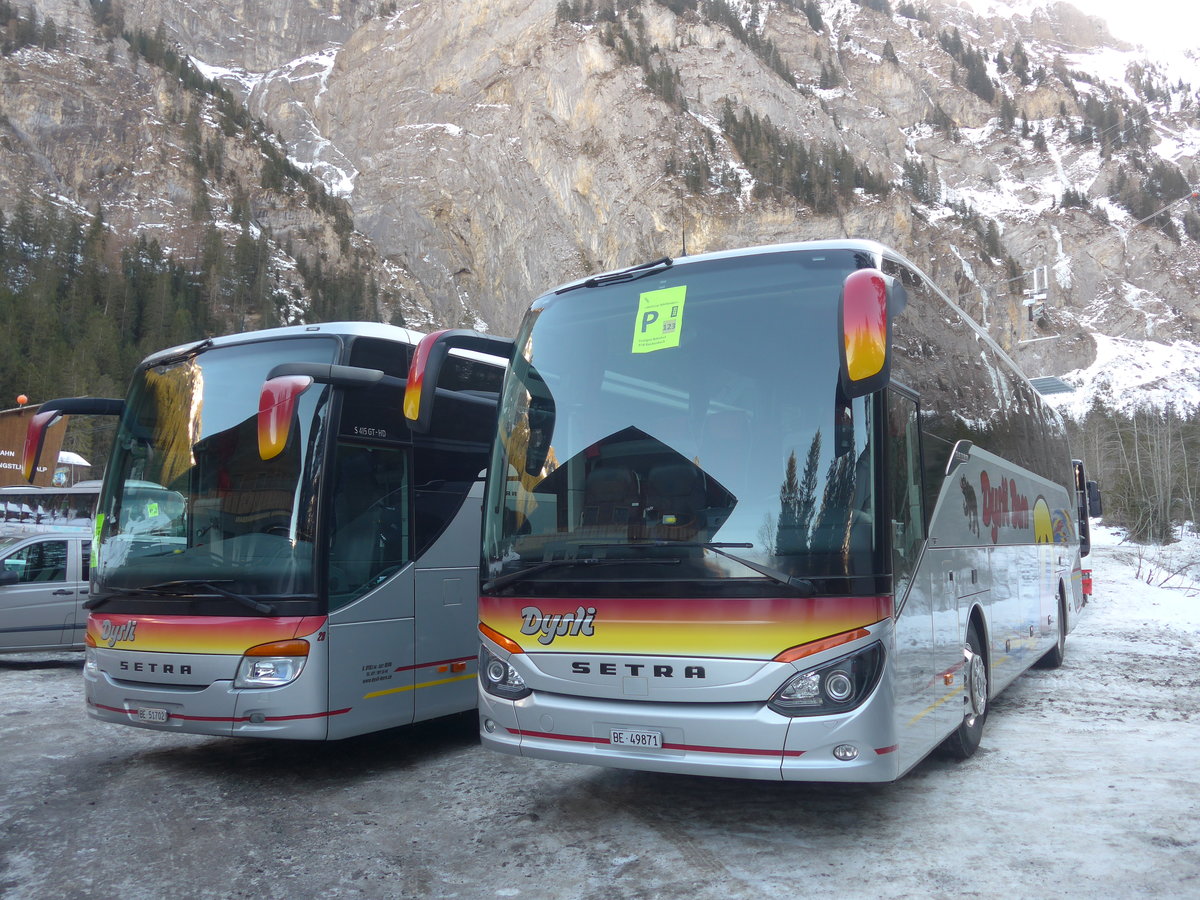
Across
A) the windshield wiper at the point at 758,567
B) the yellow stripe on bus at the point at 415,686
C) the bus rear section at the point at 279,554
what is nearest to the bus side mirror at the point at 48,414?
the bus rear section at the point at 279,554

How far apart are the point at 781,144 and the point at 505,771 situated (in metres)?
102

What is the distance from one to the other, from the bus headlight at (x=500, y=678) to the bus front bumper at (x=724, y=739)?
214 millimetres

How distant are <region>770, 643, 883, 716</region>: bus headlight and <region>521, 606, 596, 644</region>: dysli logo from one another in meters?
1.03

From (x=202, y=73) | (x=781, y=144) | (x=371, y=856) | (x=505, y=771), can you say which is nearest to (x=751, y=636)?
(x=371, y=856)

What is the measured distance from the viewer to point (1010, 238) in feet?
436

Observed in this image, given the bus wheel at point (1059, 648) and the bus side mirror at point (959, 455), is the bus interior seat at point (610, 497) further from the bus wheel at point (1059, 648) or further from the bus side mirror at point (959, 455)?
the bus wheel at point (1059, 648)

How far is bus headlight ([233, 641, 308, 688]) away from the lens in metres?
6.11

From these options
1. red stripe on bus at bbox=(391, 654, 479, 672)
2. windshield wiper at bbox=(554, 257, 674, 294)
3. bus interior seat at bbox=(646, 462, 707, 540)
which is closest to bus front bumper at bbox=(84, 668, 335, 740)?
red stripe on bus at bbox=(391, 654, 479, 672)

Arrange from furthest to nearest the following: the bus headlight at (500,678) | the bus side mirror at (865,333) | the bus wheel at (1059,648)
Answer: the bus wheel at (1059,648)
the bus headlight at (500,678)
the bus side mirror at (865,333)

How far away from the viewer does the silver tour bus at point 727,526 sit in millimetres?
4539

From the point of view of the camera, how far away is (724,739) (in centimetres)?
461

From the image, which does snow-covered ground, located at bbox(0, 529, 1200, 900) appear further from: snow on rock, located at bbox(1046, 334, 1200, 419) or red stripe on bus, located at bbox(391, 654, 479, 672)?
snow on rock, located at bbox(1046, 334, 1200, 419)

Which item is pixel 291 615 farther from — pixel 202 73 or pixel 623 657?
pixel 202 73

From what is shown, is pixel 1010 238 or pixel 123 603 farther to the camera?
pixel 1010 238
